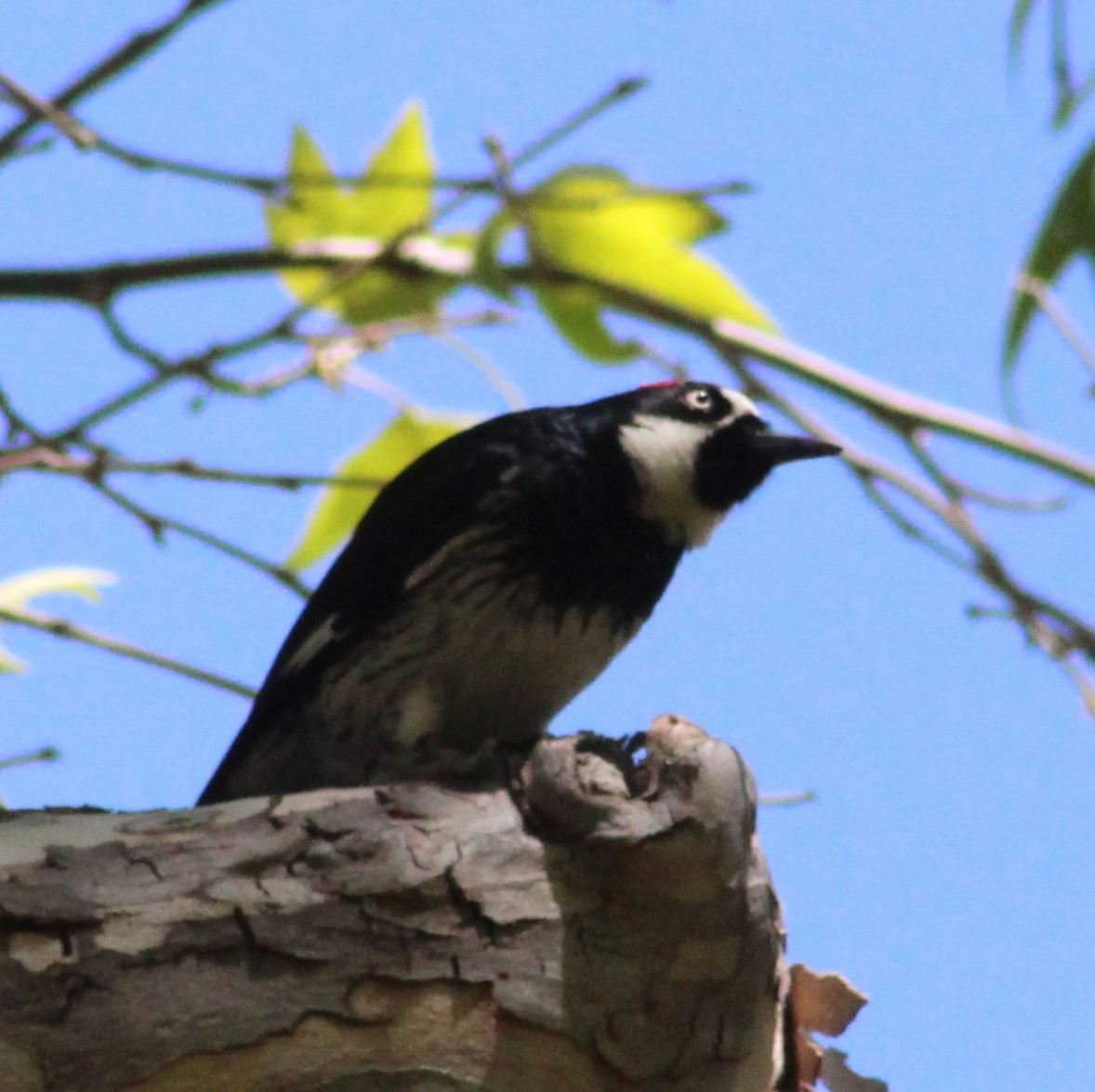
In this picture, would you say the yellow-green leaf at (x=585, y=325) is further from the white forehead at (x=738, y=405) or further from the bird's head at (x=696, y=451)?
the white forehead at (x=738, y=405)

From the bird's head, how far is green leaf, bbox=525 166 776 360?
0.24 metres

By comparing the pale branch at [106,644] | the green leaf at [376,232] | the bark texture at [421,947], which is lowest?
the bark texture at [421,947]

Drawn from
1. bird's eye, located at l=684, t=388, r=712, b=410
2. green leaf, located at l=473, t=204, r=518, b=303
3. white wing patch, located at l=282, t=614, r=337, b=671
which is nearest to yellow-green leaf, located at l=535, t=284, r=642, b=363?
green leaf, located at l=473, t=204, r=518, b=303

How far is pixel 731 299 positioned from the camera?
9.76 feet

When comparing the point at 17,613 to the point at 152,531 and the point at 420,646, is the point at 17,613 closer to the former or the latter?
the point at 152,531

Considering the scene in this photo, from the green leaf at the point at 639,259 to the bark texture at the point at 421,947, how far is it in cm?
110

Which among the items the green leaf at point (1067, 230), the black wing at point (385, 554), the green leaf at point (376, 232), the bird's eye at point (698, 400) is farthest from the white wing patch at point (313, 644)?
the green leaf at point (1067, 230)

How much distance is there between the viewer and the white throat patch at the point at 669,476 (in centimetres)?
308

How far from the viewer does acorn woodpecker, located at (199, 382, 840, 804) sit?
2.78m

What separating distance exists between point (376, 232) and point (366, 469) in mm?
498

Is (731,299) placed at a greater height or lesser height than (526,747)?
greater

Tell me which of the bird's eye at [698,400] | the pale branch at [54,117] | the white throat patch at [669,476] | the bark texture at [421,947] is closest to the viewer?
the bark texture at [421,947]

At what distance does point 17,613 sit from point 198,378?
433 millimetres

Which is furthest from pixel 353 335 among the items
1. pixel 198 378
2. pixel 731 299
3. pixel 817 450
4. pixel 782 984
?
pixel 782 984
